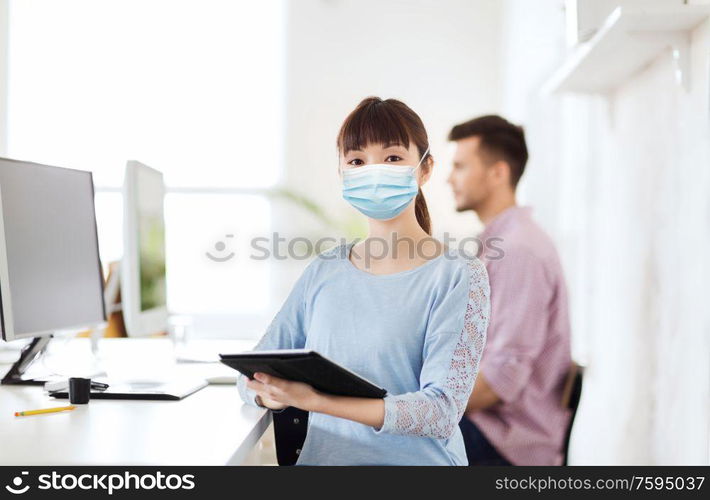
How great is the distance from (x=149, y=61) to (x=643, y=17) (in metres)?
3.18

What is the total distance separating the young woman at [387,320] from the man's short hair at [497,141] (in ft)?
3.84

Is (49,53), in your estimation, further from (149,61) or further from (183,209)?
(183,209)

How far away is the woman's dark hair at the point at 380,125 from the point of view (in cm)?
120

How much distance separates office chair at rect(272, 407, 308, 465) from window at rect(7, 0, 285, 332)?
9.21ft

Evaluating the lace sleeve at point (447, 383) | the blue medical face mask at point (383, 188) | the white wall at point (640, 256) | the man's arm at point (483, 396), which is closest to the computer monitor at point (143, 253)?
the blue medical face mask at point (383, 188)

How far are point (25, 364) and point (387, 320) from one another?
0.86m

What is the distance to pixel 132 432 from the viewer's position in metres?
1.13

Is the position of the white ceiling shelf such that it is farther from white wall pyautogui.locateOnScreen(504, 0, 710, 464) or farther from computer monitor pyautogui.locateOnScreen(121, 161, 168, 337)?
computer monitor pyautogui.locateOnScreen(121, 161, 168, 337)

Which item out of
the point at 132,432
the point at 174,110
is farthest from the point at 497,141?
the point at 174,110

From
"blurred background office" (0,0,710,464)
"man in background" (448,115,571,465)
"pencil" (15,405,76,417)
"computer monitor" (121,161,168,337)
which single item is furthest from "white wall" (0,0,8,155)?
"pencil" (15,405,76,417)

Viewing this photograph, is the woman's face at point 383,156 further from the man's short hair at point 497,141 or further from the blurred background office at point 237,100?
the blurred background office at point 237,100

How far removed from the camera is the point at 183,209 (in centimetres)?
412

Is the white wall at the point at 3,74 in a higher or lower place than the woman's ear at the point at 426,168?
higher

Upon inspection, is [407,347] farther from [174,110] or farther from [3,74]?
[3,74]
